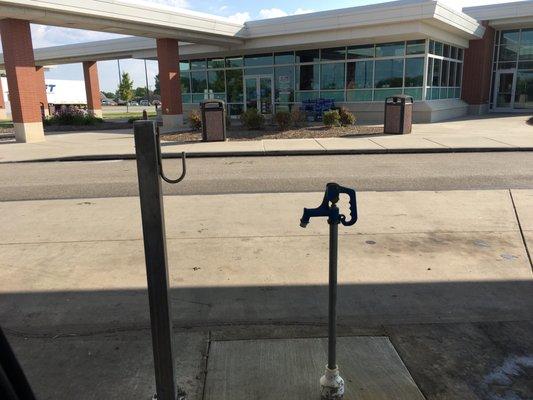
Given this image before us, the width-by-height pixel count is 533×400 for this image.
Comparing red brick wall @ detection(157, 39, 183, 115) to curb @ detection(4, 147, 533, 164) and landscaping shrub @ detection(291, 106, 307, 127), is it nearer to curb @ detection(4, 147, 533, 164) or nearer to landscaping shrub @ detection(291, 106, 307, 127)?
landscaping shrub @ detection(291, 106, 307, 127)

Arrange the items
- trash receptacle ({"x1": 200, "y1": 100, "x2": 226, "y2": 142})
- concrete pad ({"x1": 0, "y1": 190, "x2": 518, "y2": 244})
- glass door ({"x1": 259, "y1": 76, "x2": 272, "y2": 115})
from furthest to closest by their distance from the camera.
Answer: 1. glass door ({"x1": 259, "y1": 76, "x2": 272, "y2": 115})
2. trash receptacle ({"x1": 200, "y1": 100, "x2": 226, "y2": 142})
3. concrete pad ({"x1": 0, "y1": 190, "x2": 518, "y2": 244})

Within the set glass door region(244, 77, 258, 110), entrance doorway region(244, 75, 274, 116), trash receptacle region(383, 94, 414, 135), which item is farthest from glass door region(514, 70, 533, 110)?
glass door region(244, 77, 258, 110)

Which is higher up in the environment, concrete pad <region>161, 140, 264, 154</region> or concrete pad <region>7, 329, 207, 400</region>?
concrete pad <region>161, 140, 264, 154</region>

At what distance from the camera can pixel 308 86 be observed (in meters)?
25.9

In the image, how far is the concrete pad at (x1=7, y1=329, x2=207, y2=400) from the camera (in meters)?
2.82

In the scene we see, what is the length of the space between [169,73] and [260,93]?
22.1 feet

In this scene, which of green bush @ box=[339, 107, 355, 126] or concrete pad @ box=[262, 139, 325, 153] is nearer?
concrete pad @ box=[262, 139, 325, 153]

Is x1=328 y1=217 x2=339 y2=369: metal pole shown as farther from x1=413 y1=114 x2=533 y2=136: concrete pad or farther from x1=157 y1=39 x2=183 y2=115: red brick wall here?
x1=157 y1=39 x2=183 y2=115: red brick wall

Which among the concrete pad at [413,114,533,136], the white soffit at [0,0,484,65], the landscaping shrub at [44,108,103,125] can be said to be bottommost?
the concrete pad at [413,114,533,136]

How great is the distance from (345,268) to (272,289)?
34.1 inches

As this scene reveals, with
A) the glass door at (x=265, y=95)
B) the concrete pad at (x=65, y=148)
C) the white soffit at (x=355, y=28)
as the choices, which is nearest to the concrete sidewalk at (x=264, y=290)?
the concrete pad at (x=65, y=148)

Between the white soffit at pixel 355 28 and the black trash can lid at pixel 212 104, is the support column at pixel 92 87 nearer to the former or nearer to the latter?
the white soffit at pixel 355 28

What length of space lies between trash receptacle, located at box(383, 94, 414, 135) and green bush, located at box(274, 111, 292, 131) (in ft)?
12.9

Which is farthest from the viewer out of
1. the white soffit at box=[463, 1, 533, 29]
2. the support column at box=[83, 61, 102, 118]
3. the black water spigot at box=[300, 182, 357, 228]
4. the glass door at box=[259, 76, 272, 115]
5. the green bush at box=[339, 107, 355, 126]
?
the support column at box=[83, 61, 102, 118]
